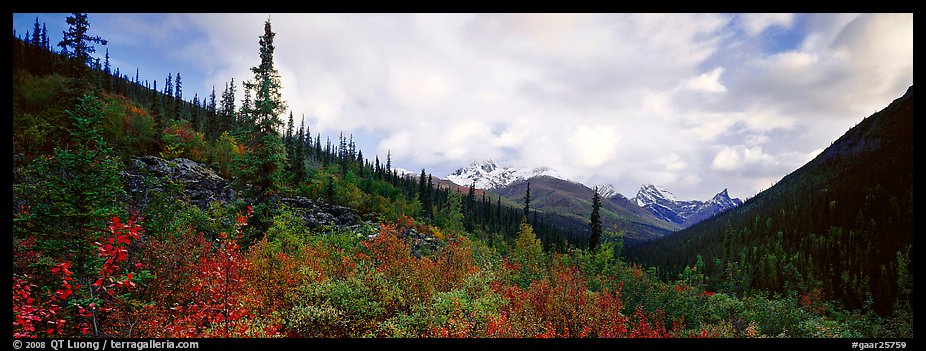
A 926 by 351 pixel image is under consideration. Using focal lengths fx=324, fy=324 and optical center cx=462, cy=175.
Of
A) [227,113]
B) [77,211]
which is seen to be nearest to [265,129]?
[77,211]

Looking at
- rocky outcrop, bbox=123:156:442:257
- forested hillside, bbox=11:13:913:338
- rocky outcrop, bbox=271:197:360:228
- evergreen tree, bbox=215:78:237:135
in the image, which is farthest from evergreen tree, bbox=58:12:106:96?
evergreen tree, bbox=215:78:237:135

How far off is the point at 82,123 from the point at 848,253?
135 metres

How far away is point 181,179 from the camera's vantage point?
28.9 m

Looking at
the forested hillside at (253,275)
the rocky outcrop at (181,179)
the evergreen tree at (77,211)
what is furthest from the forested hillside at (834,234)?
the rocky outcrop at (181,179)

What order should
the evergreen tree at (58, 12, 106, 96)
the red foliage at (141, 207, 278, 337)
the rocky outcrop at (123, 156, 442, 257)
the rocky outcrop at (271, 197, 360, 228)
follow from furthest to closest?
the rocky outcrop at (271, 197, 360, 228)
the rocky outcrop at (123, 156, 442, 257)
the evergreen tree at (58, 12, 106, 96)
the red foliage at (141, 207, 278, 337)

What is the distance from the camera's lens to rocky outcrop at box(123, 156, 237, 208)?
24.2 m

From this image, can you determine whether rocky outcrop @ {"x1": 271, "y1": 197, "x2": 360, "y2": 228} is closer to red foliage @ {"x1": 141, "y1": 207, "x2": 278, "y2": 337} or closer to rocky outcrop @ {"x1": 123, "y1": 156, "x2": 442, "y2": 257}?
rocky outcrop @ {"x1": 123, "y1": 156, "x2": 442, "y2": 257}

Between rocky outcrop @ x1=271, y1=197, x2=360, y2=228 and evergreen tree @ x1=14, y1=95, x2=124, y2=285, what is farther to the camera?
rocky outcrop @ x1=271, y1=197, x2=360, y2=228

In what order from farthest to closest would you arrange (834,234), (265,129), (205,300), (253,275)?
(834,234) → (265,129) → (253,275) → (205,300)

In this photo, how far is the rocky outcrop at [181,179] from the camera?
24.2 meters

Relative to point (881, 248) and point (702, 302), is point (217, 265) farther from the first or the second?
point (881, 248)

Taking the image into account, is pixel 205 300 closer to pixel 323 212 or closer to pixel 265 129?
pixel 265 129

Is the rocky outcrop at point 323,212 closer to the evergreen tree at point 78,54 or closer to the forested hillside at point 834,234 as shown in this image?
the evergreen tree at point 78,54

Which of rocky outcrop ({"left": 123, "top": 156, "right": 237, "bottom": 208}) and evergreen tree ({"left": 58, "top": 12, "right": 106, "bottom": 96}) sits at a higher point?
evergreen tree ({"left": 58, "top": 12, "right": 106, "bottom": 96})
